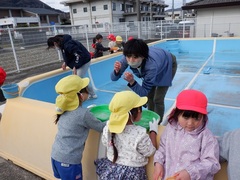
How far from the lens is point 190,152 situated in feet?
4.06

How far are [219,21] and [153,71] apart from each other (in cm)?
1447

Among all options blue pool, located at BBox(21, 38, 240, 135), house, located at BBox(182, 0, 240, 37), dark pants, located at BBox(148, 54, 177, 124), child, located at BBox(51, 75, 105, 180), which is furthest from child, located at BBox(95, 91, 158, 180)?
house, located at BBox(182, 0, 240, 37)

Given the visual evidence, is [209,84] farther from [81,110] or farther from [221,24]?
[221,24]

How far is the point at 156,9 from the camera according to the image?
41688mm

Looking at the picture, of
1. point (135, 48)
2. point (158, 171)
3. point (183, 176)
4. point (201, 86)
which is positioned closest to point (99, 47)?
point (201, 86)

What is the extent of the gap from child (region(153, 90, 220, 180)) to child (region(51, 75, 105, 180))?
1.88 ft

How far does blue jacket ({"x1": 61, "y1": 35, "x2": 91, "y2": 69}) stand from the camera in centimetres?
345

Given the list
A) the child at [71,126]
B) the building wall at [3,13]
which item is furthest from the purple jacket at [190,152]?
the building wall at [3,13]

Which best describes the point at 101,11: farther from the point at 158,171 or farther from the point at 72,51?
the point at 158,171

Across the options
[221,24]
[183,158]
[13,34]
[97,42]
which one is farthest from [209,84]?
[221,24]

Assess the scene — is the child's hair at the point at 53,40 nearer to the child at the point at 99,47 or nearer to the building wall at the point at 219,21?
the child at the point at 99,47

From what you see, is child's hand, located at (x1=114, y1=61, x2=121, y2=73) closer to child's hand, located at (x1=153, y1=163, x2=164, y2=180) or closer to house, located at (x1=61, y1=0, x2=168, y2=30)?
child's hand, located at (x1=153, y1=163, x2=164, y2=180)

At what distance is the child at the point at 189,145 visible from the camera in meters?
1.15

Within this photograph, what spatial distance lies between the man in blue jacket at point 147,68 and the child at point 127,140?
0.59 m
